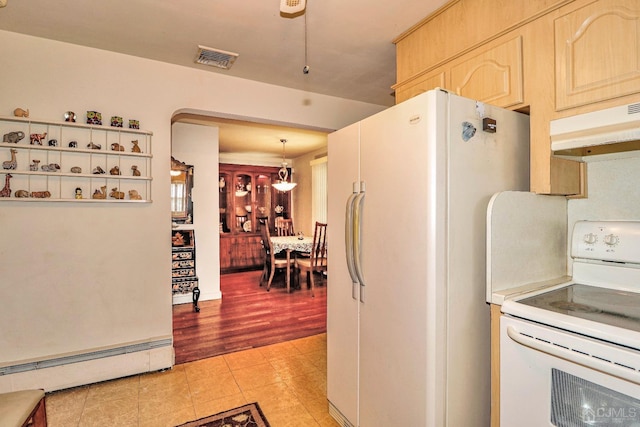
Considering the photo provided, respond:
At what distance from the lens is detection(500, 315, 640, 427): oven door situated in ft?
3.25

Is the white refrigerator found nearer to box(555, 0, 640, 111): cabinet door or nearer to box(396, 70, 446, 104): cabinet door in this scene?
box(555, 0, 640, 111): cabinet door

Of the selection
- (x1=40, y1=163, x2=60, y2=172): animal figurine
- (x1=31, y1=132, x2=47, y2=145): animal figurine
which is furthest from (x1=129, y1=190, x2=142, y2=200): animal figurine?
(x1=31, y1=132, x2=47, y2=145): animal figurine

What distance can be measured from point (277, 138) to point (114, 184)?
3.30 m

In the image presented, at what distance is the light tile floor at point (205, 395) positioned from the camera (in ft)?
6.73

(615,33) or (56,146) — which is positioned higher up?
(615,33)

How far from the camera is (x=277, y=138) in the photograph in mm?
5535

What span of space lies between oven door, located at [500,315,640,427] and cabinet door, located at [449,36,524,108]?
1082 mm

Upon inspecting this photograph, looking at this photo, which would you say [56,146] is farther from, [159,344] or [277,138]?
[277,138]

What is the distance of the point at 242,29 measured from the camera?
2.18 metres

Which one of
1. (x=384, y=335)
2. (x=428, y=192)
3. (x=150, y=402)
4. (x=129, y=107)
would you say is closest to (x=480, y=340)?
(x=384, y=335)

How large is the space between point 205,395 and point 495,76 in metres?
2.71

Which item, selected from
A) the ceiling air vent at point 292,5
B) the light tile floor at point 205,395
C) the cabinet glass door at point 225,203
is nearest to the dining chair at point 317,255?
the light tile floor at point 205,395

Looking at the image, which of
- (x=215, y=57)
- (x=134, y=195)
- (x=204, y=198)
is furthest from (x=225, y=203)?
(x=215, y=57)

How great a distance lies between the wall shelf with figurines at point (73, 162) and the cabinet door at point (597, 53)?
2.70m
